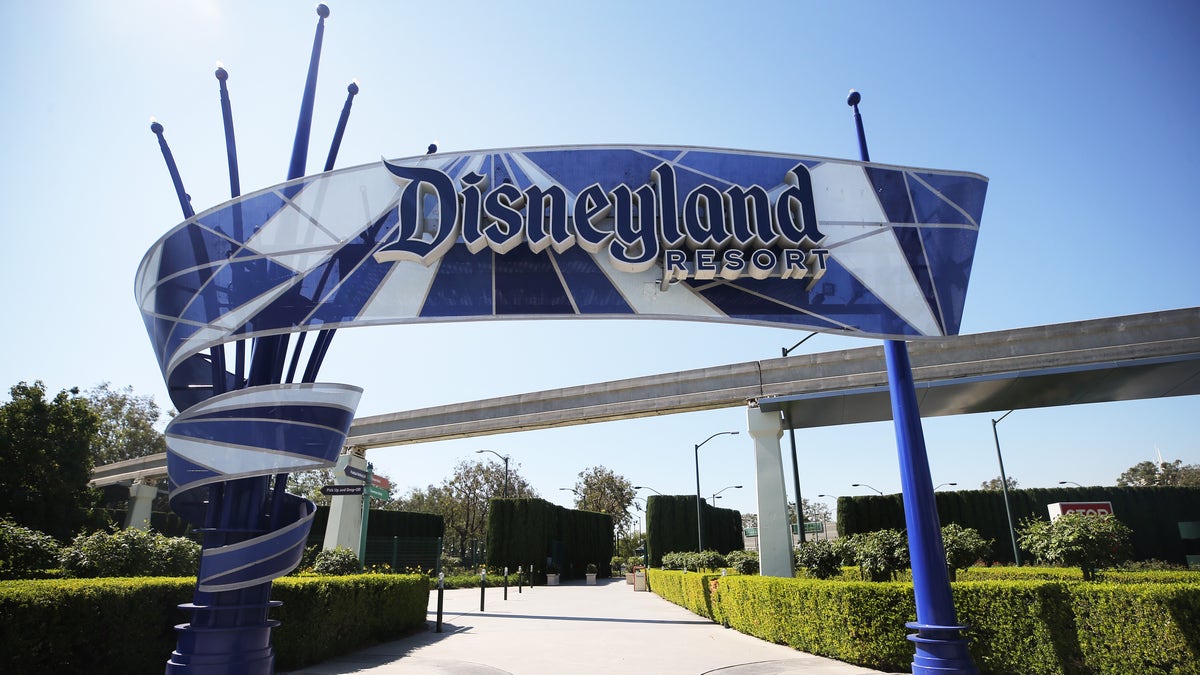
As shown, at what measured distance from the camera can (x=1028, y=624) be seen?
880 cm

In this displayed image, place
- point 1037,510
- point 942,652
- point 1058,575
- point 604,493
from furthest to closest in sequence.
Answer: point 604,493 → point 1037,510 → point 1058,575 → point 942,652

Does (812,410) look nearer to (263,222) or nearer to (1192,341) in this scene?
(1192,341)

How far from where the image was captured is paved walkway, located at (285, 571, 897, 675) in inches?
414

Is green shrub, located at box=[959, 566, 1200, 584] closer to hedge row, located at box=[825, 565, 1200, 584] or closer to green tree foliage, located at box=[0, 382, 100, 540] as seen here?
hedge row, located at box=[825, 565, 1200, 584]

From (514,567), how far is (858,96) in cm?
3747

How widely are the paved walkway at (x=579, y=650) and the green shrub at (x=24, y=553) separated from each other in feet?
22.1

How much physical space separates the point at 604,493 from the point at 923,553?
61.1 metres

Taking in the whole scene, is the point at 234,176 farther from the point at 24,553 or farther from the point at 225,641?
the point at 24,553

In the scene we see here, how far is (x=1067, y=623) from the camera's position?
8.49 metres

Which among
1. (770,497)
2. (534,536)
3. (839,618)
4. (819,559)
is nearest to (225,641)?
(839,618)

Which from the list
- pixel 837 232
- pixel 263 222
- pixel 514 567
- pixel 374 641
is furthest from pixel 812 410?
pixel 514 567

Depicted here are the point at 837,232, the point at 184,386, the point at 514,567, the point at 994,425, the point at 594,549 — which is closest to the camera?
the point at 184,386

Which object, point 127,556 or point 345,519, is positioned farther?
point 345,519

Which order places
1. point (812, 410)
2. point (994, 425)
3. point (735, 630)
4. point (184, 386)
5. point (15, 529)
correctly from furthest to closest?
point (994, 425) → point (812, 410) → point (735, 630) → point (15, 529) → point (184, 386)
